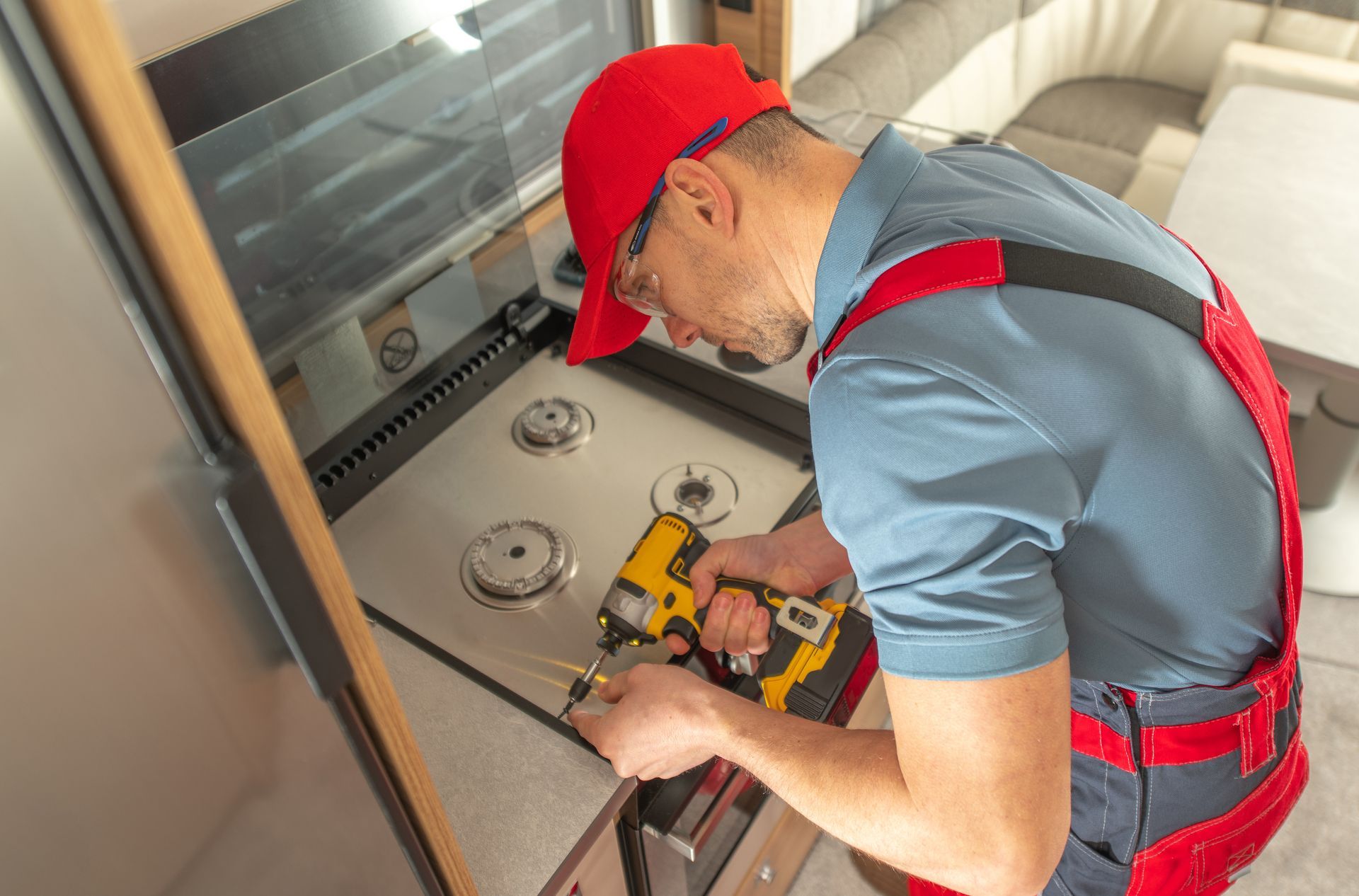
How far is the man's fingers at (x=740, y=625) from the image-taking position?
1075 mm

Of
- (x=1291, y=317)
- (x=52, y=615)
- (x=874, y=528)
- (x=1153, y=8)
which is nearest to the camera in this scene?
(x=52, y=615)

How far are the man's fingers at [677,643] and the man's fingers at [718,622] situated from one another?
28 mm

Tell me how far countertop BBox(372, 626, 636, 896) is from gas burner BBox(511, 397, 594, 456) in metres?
0.41

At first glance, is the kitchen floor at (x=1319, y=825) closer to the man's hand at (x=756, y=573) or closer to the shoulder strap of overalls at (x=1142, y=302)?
the man's hand at (x=756, y=573)

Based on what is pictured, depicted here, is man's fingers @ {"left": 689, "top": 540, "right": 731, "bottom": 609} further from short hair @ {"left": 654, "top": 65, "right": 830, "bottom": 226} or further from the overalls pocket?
the overalls pocket

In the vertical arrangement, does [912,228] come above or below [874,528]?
above

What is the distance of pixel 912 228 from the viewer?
0.83 metres

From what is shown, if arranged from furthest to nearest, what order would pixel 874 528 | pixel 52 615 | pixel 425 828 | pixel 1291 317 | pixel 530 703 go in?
pixel 1291 317, pixel 530 703, pixel 874 528, pixel 425 828, pixel 52 615

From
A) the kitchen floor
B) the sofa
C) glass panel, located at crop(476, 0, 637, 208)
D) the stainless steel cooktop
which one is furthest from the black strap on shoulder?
the sofa

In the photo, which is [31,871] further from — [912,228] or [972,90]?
[972,90]

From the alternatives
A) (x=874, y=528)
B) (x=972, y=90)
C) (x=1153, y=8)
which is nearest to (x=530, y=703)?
(x=874, y=528)

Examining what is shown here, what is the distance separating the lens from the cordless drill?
1051 millimetres

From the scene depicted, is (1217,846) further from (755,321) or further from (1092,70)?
(1092,70)

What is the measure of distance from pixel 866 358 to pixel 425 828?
48cm
